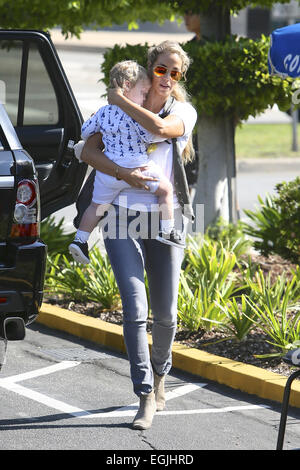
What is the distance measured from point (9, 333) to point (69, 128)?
256 centimetres

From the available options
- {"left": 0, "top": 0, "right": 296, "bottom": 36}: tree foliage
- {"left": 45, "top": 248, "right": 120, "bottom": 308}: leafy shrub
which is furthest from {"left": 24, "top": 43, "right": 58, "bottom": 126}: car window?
{"left": 0, "top": 0, "right": 296, "bottom": 36}: tree foliage

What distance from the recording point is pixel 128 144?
5121 millimetres

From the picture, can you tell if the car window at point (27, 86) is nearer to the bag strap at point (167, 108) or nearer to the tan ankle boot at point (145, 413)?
the bag strap at point (167, 108)

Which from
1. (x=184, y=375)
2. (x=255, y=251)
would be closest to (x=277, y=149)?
(x=255, y=251)

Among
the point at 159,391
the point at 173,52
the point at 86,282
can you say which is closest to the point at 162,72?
the point at 173,52

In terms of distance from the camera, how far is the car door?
729 centimetres

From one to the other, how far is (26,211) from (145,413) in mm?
1206

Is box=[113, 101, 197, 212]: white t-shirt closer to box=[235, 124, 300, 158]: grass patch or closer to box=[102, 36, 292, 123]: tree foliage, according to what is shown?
box=[102, 36, 292, 123]: tree foliage

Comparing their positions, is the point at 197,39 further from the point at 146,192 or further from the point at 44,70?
the point at 146,192

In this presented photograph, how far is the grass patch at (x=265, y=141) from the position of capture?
63.3 ft

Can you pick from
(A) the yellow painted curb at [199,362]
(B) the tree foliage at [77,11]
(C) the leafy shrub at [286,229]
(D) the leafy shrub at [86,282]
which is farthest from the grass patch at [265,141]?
(A) the yellow painted curb at [199,362]

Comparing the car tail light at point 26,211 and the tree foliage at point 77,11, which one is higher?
the tree foliage at point 77,11

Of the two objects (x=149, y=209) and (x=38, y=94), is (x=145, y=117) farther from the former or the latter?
(x=38, y=94)

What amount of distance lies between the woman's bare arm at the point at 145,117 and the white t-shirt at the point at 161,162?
9cm
